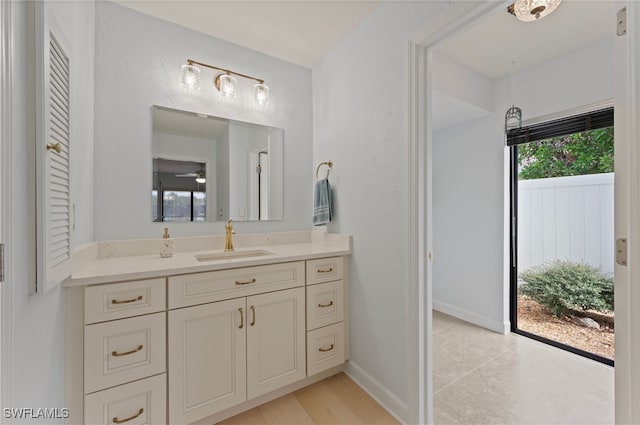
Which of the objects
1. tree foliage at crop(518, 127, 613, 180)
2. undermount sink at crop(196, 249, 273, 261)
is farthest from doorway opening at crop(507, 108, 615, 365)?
undermount sink at crop(196, 249, 273, 261)

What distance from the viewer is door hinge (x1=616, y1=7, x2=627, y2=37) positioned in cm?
86

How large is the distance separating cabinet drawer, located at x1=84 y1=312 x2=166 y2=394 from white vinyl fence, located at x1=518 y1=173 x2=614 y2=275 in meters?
2.97

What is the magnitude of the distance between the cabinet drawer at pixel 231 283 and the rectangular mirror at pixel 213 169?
0.67m

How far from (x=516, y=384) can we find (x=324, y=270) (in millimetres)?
1477

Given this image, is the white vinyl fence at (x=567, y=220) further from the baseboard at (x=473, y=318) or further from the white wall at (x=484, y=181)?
the baseboard at (x=473, y=318)

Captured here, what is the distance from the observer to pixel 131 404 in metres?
1.25

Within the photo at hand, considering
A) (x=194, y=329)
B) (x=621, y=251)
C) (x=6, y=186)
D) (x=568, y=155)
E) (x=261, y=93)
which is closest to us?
(x=6, y=186)

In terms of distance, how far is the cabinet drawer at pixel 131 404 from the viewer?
1181 millimetres

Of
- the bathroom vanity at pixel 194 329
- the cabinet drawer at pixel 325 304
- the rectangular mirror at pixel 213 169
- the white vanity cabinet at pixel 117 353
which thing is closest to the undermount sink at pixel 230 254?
the bathroom vanity at pixel 194 329

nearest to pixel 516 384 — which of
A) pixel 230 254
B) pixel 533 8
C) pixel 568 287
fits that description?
pixel 568 287

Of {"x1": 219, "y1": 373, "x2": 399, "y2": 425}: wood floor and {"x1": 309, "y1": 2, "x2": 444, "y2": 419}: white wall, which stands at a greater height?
{"x1": 309, "y1": 2, "x2": 444, "y2": 419}: white wall

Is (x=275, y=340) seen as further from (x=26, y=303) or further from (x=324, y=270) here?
(x=26, y=303)

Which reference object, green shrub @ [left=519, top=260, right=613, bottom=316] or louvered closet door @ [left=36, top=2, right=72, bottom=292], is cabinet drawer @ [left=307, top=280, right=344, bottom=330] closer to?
louvered closet door @ [left=36, top=2, right=72, bottom=292]

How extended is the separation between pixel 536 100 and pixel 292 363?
113 inches
